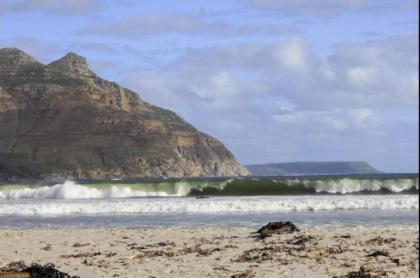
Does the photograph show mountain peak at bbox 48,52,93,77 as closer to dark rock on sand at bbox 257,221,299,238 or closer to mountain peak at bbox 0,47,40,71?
mountain peak at bbox 0,47,40,71

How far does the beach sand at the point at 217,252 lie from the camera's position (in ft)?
38.4

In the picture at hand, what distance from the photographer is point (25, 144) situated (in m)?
152

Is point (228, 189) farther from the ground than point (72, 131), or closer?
closer

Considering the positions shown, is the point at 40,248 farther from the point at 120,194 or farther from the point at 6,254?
the point at 120,194

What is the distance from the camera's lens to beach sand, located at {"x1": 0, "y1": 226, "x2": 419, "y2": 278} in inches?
461

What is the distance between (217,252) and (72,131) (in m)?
149

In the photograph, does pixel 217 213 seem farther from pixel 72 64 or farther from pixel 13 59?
pixel 72 64

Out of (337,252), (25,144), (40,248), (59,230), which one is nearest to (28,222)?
(59,230)

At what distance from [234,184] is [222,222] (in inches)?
1047

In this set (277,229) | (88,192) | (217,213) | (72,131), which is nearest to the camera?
(277,229)

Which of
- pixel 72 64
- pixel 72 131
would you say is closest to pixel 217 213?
pixel 72 131

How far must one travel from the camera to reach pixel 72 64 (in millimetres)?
196250

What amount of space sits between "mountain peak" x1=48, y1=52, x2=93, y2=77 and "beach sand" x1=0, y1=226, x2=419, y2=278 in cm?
17767

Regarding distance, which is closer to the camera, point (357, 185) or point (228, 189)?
point (357, 185)
